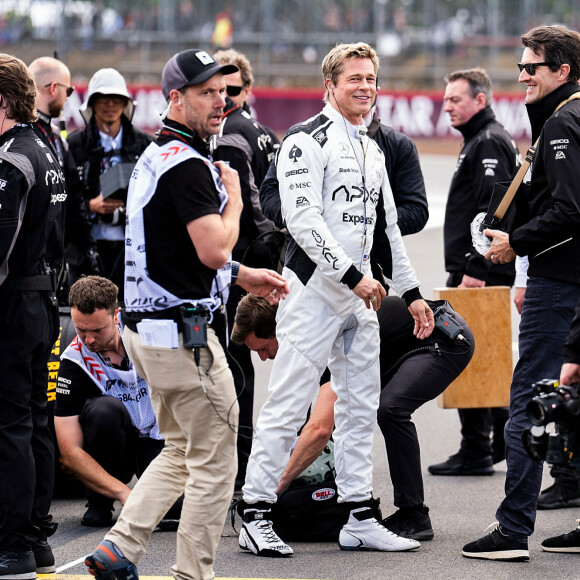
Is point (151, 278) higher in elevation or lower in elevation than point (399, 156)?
lower

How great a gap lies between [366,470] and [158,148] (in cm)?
188

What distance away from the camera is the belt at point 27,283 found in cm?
457

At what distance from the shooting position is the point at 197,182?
397 cm

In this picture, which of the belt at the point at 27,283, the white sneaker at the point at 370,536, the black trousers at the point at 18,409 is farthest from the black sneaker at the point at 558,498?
the belt at the point at 27,283

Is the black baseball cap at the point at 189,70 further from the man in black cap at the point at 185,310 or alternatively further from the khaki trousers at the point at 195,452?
the khaki trousers at the point at 195,452

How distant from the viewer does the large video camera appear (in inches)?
151

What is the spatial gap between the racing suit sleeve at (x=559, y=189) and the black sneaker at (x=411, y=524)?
1.39 metres

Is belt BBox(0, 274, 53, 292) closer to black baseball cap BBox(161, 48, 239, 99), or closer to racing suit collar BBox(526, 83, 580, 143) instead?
black baseball cap BBox(161, 48, 239, 99)

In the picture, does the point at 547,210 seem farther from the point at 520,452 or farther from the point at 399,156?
the point at 399,156

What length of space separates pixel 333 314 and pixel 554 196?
109 centimetres

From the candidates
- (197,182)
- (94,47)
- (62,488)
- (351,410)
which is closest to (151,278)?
(197,182)

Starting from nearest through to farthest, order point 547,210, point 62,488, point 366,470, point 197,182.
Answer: point 197,182 < point 547,210 < point 366,470 < point 62,488

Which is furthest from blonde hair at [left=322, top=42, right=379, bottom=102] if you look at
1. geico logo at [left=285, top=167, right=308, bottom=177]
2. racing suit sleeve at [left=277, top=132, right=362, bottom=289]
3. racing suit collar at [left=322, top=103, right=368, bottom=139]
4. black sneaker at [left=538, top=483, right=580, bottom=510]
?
black sneaker at [left=538, top=483, right=580, bottom=510]

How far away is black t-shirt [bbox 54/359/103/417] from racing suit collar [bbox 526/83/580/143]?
251 centimetres
